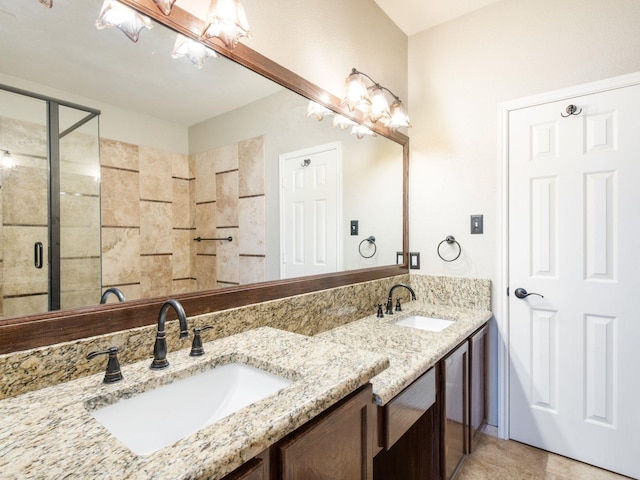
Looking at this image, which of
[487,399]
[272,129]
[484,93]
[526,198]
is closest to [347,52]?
[272,129]

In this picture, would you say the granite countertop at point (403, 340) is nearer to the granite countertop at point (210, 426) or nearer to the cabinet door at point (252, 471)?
the granite countertop at point (210, 426)

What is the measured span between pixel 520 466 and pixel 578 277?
1111mm

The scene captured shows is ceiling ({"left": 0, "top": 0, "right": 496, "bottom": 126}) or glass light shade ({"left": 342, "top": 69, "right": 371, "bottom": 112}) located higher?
glass light shade ({"left": 342, "top": 69, "right": 371, "bottom": 112})

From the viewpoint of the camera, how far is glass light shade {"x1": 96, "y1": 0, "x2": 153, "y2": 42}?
944mm

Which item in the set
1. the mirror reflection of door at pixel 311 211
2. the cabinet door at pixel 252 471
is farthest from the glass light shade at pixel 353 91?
the cabinet door at pixel 252 471

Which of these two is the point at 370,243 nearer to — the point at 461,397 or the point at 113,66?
the point at 461,397

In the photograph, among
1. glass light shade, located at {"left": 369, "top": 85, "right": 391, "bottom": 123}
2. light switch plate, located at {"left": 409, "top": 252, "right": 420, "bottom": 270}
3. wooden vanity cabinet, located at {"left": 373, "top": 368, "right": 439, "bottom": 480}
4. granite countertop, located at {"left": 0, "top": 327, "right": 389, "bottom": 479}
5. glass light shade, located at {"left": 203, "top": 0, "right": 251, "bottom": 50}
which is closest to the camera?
granite countertop, located at {"left": 0, "top": 327, "right": 389, "bottom": 479}

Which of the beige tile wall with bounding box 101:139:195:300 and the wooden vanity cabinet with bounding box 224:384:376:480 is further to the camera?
the beige tile wall with bounding box 101:139:195:300

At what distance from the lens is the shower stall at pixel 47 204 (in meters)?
0.81

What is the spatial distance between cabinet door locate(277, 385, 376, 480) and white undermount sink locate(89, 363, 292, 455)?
0.16 m

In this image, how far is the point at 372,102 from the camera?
78.5 inches

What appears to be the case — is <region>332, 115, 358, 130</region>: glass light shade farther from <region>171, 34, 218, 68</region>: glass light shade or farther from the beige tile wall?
the beige tile wall

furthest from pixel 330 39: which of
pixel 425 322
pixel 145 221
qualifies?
pixel 425 322

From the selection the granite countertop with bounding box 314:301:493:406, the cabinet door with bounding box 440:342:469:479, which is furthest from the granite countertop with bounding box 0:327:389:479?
the cabinet door with bounding box 440:342:469:479
